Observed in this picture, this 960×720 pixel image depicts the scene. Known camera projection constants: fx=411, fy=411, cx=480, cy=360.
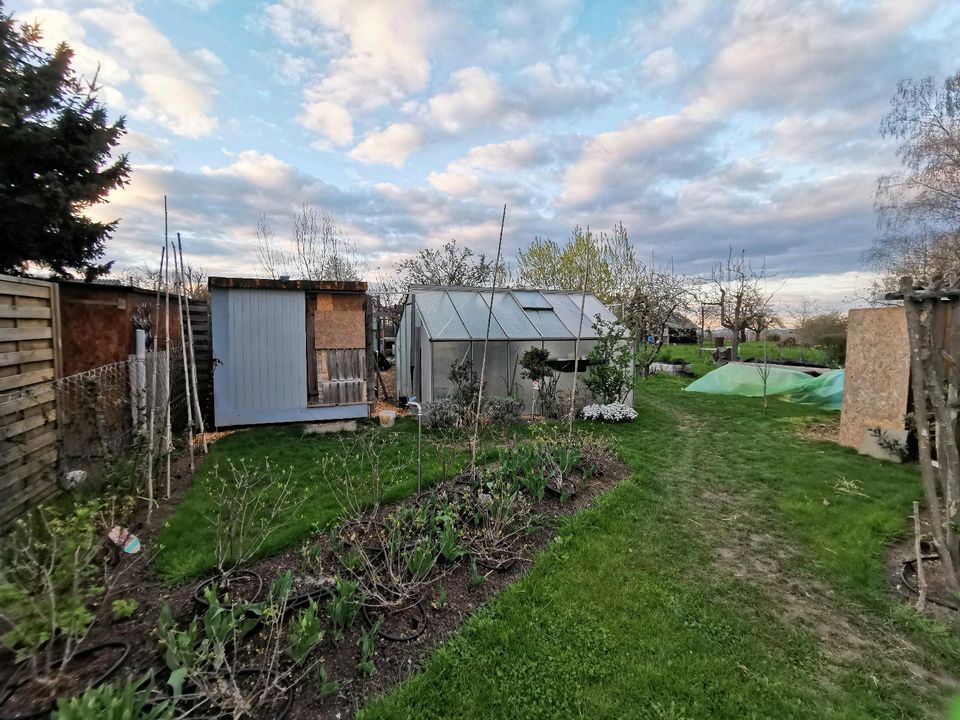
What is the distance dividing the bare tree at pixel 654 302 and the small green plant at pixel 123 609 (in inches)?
531

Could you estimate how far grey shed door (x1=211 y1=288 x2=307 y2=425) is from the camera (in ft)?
23.4

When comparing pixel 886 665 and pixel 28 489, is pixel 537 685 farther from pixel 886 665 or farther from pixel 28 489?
pixel 28 489

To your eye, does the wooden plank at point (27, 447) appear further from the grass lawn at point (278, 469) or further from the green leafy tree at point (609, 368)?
the green leafy tree at point (609, 368)

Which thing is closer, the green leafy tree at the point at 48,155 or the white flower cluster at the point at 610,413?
the green leafy tree at the point at 48,155

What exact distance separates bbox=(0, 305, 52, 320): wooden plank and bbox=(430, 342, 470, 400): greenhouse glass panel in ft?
18.0

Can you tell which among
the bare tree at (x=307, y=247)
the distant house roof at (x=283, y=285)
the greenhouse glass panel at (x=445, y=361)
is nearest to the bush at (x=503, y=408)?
the greenhouse glass panel at (x=445, y=361)

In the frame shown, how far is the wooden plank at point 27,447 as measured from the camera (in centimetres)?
Answer: 303

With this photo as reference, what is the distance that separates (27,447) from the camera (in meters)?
3.28

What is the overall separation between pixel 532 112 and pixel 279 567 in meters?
7.99

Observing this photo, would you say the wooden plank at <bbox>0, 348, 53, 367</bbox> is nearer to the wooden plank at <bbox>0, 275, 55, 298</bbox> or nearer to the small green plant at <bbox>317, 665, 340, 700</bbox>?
the wooden plank at <bbox>0, 275, 55, 298</bbox>

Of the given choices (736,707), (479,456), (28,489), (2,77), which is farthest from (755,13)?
(2,77)

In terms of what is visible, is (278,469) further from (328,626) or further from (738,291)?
(738,291)

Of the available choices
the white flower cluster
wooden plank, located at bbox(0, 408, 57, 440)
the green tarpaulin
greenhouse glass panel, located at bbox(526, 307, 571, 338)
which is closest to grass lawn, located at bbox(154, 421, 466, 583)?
wooden plank, located at bbox(0, 408, 57, 440)

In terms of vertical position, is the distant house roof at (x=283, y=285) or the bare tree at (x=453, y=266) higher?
the bare tree at (x=453, y=266)
